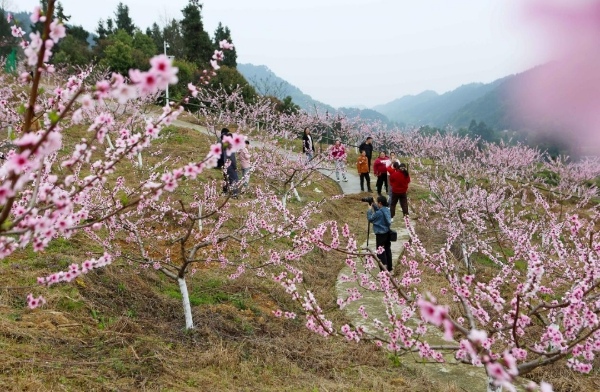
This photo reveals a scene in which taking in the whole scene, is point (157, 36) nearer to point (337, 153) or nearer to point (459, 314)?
point (337, 153)

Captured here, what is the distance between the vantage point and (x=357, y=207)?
15.0 meters

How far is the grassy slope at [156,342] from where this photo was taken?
4145 millimetres

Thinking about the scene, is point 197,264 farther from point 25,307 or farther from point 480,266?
point 480,266

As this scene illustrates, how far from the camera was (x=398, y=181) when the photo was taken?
426 inches

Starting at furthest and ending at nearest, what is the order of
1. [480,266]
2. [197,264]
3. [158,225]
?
[480,266] < [158,225] < [197,264]

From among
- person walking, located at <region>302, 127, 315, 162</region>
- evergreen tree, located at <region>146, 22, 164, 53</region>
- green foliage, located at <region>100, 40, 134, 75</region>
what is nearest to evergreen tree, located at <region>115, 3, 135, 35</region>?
evergreen tree, located at <region>146, 22, 164, 53</region>

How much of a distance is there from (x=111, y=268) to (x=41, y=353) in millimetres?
2428

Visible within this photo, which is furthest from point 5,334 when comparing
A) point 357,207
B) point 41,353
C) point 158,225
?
point 357,207

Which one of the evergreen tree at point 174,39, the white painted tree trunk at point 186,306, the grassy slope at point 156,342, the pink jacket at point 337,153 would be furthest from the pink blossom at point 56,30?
the evergreen tree at point 174,39

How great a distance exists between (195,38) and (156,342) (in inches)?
1459

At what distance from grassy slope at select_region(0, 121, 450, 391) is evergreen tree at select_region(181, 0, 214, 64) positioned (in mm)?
33592

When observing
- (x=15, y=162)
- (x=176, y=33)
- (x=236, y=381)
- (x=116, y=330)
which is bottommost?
(x=236, y=381)

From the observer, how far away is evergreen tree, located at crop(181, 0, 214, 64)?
119 ft

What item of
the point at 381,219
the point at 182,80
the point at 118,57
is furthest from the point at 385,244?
the point at 118,57
